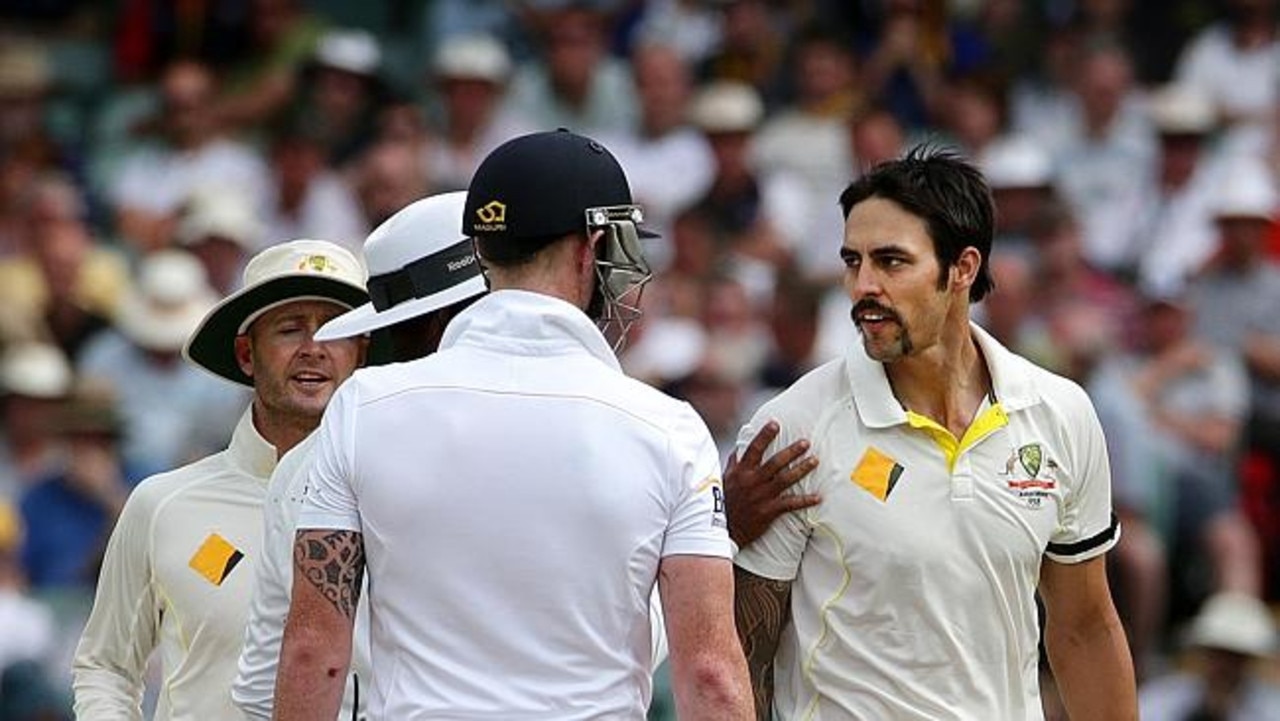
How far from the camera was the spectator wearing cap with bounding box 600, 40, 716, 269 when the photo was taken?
1363cm

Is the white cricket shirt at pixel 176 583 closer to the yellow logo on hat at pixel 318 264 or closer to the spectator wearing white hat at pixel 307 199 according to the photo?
the yellow logo on hat at pixel 318 264

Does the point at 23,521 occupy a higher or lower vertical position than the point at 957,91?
lower

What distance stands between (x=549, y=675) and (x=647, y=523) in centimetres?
33

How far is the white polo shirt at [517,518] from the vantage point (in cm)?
497

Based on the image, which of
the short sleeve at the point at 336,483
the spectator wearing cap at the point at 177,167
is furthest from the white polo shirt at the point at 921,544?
the spectator wearing cap at the point at 177,167

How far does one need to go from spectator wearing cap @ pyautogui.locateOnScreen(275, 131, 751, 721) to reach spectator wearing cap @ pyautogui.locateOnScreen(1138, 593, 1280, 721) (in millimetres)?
6172

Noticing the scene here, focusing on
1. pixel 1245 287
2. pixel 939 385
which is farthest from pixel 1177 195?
pixel 939 385

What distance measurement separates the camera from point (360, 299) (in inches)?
251

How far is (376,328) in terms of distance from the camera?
5.72m

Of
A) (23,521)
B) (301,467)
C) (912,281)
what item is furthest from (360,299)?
(23,521)

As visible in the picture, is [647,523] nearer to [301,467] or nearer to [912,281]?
[301,467]

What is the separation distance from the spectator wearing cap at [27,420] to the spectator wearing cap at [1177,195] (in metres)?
5.11

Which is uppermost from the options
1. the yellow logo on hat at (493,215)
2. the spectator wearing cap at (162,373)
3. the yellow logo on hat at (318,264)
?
the yellow logo on hat at (493,215)

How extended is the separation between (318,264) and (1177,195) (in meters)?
7.77
